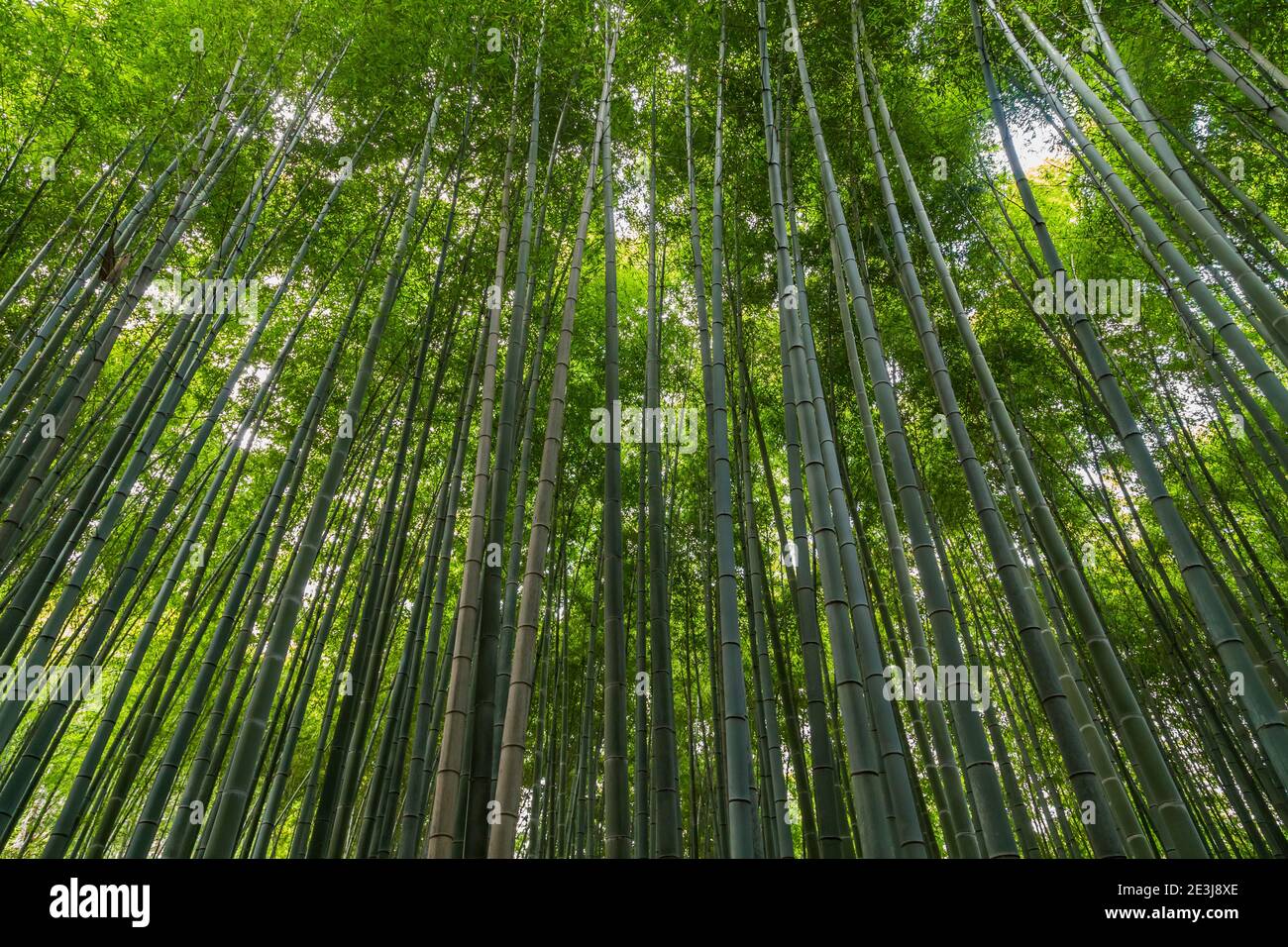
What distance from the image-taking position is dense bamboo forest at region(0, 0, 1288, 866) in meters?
2.18

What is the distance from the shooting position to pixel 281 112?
5.14 m

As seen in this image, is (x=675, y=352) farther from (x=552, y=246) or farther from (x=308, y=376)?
(x=308, y=376)

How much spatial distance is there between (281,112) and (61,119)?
5.00 ft

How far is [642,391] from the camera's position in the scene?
21.6ft

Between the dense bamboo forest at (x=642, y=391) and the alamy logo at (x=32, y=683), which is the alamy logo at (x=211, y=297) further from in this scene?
the alamy logo at (x=32, y=683)

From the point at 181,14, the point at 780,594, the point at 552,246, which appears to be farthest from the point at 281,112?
the point at 780,594
